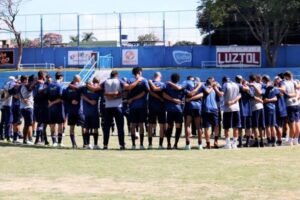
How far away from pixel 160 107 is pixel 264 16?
50300 mm

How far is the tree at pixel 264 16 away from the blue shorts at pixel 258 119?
47.1 meters

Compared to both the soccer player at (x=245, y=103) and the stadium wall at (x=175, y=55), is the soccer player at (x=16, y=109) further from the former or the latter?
the stadium wall at (x=175, y=55)

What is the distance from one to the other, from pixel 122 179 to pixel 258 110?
7.39 meters

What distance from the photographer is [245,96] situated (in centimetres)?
1830

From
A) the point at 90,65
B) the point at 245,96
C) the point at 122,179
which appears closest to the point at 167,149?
the point at 245,96

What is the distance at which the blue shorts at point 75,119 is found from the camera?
18000mm

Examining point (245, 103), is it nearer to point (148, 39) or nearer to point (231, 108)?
point (231, 108)

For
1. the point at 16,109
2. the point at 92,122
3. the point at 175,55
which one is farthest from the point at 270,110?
the point at 175,55

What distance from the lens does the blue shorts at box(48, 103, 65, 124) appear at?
18.2 m

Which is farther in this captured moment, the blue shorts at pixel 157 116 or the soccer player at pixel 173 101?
the blue shorts at pixel 157 116

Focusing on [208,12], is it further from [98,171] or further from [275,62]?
[98,171]

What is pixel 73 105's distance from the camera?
18031 mm

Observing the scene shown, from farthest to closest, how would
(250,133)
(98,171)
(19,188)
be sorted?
(250,133)
(98,171)
(19,188)

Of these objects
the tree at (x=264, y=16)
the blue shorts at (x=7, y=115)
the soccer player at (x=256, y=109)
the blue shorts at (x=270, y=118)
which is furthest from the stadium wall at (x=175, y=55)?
the soccer player at (x=256, y=109)
